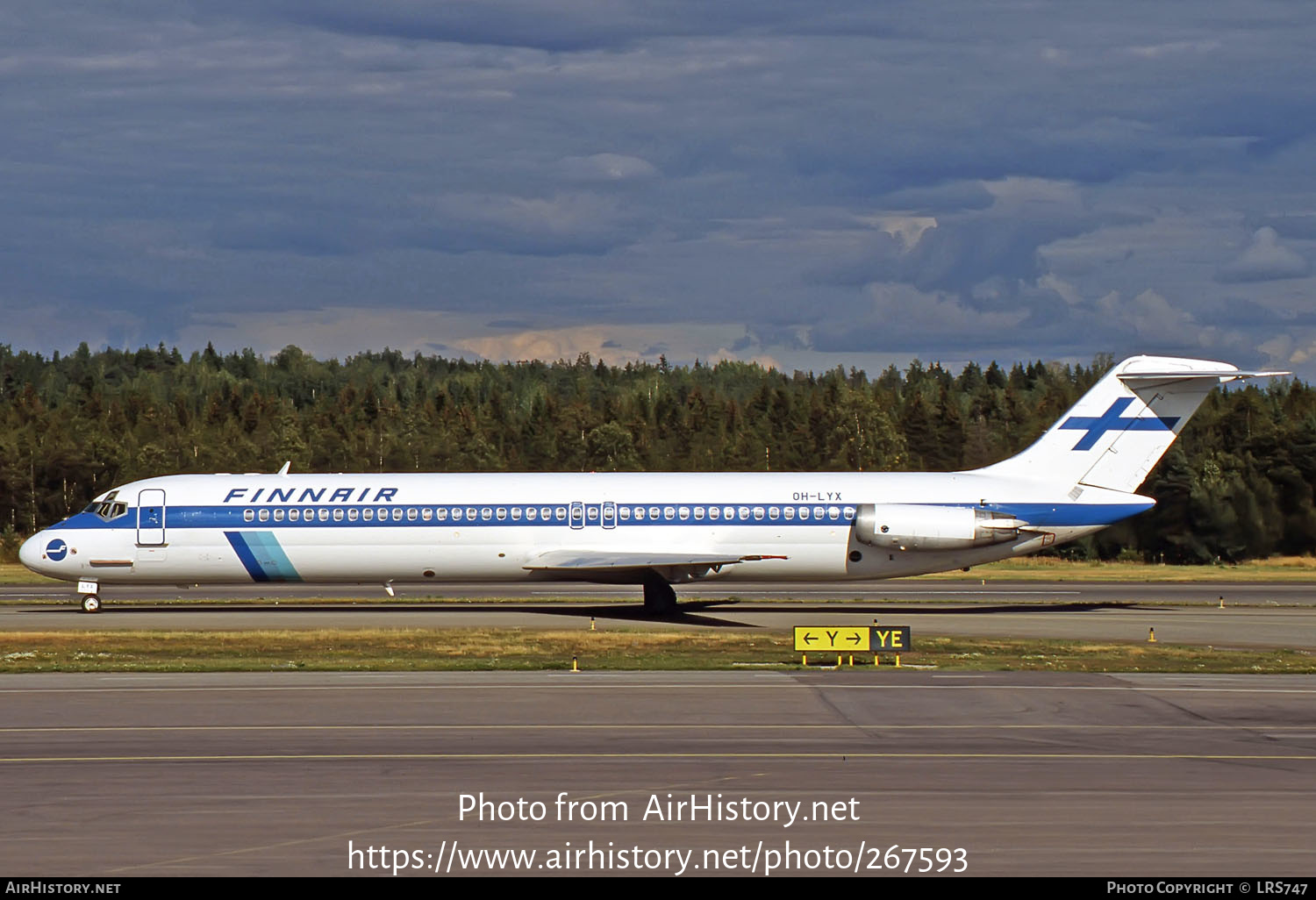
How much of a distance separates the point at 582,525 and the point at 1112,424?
596 inches

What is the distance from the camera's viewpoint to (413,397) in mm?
182250

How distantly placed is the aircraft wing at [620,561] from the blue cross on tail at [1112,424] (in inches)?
359

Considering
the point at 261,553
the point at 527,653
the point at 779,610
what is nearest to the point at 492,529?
the point at 261,553

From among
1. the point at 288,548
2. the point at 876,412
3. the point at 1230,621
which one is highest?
the point at 876,412

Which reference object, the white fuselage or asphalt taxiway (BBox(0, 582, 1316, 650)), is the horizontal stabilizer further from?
asphalt taxiway (BBox(0, 582, 1316, 650))

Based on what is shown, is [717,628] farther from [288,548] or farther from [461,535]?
[288,548]

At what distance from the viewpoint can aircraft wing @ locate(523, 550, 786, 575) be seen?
117 ft

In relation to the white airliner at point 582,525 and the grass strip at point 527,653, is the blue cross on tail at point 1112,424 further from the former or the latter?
the grass strip at point 527,653

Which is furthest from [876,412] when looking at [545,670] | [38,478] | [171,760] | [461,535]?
[171,760]

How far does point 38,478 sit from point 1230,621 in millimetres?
89593

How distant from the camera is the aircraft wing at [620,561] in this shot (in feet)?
117

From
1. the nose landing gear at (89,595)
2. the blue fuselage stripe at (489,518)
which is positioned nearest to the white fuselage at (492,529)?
the blue fuselage stripe at (489,518)

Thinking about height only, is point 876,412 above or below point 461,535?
above

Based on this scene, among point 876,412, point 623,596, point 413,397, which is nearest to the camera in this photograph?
point 623,596
